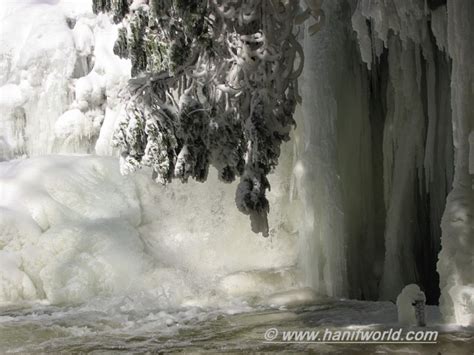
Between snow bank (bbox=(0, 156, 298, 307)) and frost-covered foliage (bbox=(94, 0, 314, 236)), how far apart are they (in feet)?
Result: 12.1

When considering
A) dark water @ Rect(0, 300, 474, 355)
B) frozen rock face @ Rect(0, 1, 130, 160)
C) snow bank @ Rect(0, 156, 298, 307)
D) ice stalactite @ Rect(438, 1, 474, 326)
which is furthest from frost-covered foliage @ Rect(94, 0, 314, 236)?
frozen rock face @ Rect(0, 1, 130, 160)

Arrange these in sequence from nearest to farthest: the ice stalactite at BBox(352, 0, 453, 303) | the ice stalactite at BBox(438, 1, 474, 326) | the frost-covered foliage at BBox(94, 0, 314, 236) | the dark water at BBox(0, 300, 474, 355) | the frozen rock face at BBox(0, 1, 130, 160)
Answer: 1. the dark water at BBox(0, 300, 474, 355)
2. the frost-covered foliage at BBox(94, 0, 314, 236)
3. the ice stalactite at BBox(438, 1, 474, 326)
4. the ice stalactite at BBox(352, 0, 453, 303)
5. the frozen rock face at BBox(0, 1, 130, 160)

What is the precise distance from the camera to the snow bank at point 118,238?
35.6 feet

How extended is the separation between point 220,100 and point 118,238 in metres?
6.46

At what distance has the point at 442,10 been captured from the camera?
742cm

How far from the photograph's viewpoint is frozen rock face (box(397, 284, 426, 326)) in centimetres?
638

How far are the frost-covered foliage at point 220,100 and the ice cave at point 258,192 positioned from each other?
0.7 inches

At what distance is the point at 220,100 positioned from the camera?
666 centimetres

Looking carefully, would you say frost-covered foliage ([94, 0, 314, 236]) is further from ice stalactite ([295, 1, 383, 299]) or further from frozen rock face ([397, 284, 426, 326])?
ice stalactite ([295, 1, 383, 299])

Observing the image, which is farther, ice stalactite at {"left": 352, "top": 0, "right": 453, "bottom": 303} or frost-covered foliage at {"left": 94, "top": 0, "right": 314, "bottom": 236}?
ice stalactite at {"left": 352, "top": 0, "right": 453, "bottom": 303}

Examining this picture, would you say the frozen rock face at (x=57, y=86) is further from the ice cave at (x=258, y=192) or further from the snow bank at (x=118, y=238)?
the snow bank at (x=118, y=238)

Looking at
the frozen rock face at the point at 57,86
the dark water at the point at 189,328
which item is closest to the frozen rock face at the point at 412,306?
the dark water at the point at 189,328

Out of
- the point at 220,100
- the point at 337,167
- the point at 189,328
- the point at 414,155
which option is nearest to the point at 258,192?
the point at 220,100

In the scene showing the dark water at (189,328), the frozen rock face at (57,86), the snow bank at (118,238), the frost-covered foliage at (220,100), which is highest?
the frozen rock face at (57,86)
